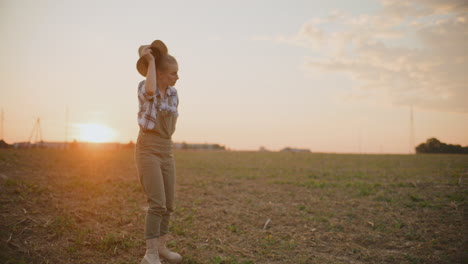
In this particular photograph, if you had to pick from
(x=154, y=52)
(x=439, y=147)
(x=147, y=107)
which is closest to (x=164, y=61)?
(x=154, y=52)

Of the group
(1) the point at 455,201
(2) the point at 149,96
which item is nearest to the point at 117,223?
(2) the point at 149,96

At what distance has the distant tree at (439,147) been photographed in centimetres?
821

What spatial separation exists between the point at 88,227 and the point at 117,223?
508 millimetres

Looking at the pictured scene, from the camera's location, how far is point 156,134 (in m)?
3.61

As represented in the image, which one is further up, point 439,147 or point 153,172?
point 439,147

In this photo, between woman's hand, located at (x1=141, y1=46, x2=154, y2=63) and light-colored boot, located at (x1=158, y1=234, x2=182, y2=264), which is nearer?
woman's hand, located at (x1=141, y1=46, x2=154, y2=63)

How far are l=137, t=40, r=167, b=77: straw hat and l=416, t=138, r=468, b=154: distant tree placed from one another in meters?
8.03

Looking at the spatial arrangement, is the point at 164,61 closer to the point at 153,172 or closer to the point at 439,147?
the point at 153,172

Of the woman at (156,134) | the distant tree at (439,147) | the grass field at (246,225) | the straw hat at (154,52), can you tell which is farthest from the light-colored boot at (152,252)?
the distant tree at (439,147)

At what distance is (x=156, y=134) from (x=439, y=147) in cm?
818

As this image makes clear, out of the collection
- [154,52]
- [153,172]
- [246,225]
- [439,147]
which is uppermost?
[154,52]

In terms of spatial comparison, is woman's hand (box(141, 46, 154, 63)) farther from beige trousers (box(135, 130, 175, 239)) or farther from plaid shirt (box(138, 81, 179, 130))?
beige trousers (box(135, 130, 175, 239))

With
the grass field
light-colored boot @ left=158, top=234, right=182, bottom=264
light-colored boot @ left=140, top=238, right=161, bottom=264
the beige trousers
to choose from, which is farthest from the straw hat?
the grass field

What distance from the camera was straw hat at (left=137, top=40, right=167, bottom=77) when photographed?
3.63 m
